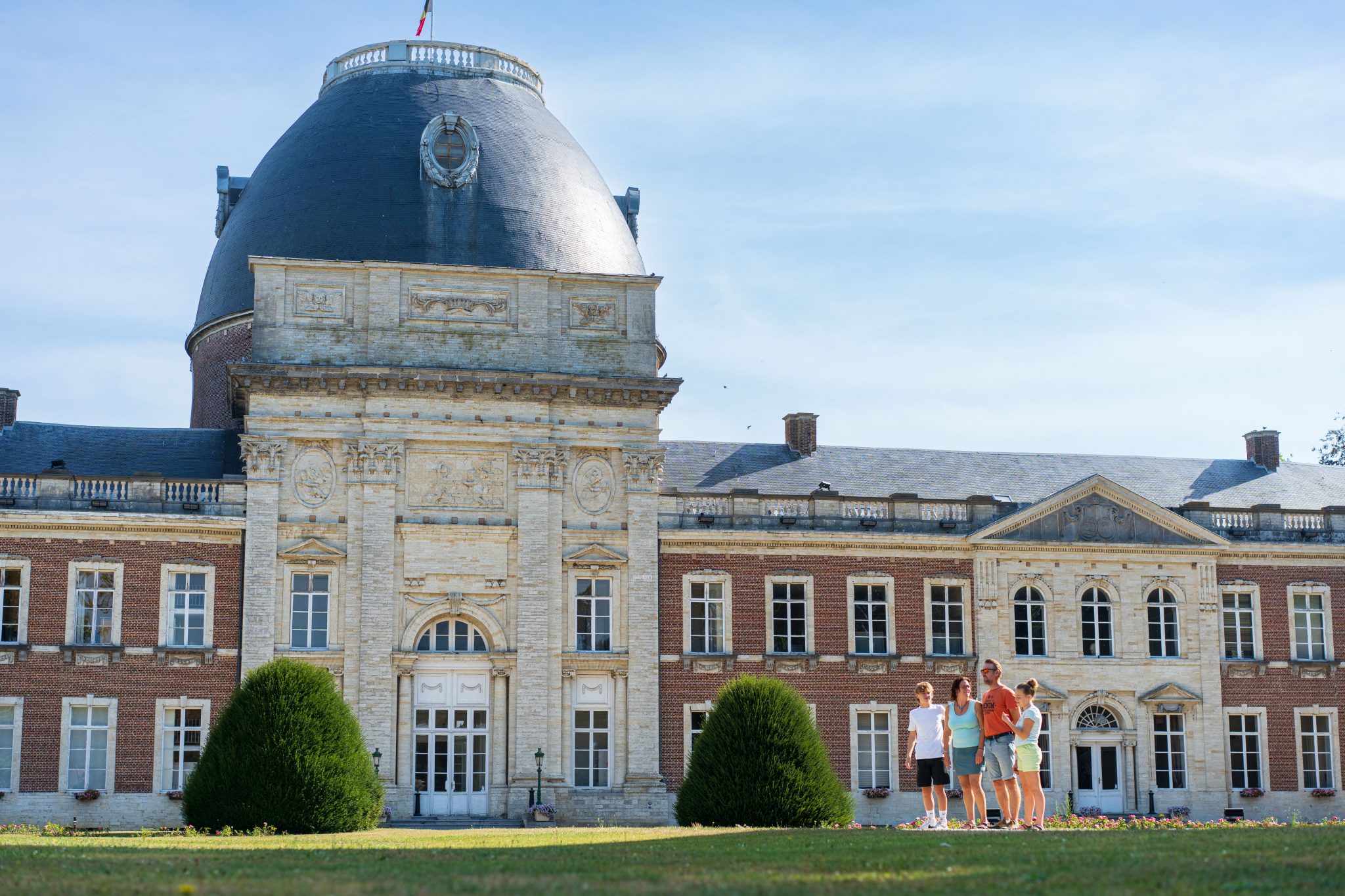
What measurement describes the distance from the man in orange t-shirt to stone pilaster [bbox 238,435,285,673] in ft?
67.5

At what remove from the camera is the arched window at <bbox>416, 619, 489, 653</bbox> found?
3747 centimetres

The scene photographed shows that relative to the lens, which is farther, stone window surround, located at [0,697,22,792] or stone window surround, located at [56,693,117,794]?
stone window surround, located at [56,693,117,794]

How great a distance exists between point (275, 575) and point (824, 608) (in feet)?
41.8

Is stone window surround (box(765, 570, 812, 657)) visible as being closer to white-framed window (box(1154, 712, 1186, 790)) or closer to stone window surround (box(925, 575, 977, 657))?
stone window surround (box(925, 575, 977, 657))

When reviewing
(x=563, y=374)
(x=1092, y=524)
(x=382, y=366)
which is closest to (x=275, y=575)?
(x=382, y=366)

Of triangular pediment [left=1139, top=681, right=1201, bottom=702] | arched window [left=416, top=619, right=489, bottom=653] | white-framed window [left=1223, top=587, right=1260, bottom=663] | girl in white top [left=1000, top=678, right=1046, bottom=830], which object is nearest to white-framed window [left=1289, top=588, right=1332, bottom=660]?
white-framed window [left=1223, top=587, right=1260, bottom=663]

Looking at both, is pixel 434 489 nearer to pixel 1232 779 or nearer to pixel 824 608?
pixel 824 608

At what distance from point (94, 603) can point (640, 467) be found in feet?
41.0

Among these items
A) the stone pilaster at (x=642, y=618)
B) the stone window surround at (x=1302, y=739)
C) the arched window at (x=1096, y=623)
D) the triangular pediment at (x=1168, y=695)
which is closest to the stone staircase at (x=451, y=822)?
the stone pilaster at (x=642, y=618)

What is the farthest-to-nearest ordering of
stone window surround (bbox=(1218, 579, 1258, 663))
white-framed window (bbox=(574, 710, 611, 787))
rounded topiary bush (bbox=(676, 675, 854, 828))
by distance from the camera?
stone window surround (bbox=(1218, 579, 1258, 663)), white-framed window (bbox=(574, 710, 611, 787)), rounded topiary bush (bbox=(676, 675, 854, 828))

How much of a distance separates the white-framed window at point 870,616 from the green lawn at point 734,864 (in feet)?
63.4

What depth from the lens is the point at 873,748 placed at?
1539 inches

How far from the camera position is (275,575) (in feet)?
120

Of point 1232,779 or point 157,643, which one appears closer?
point 157,643
